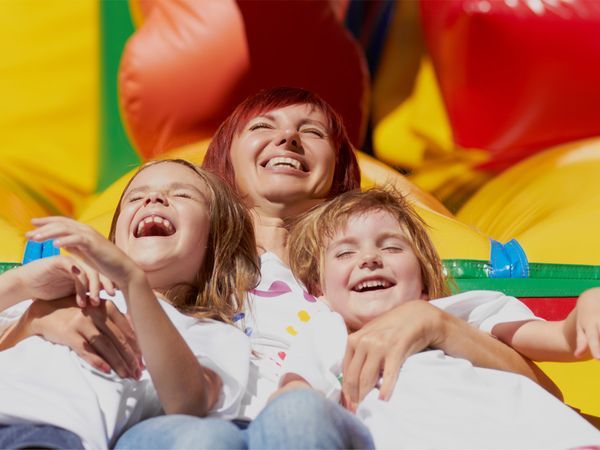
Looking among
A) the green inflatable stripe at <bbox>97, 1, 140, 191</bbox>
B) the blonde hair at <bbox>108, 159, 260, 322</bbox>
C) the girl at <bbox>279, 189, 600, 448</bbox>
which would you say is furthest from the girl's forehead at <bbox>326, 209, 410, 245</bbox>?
the green inflatable stripe at <bbox>97, 1, 140, 191</bbox>

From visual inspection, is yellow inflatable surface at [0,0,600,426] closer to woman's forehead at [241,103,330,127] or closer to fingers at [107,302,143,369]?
woman's forehead at [241,103,330,127]

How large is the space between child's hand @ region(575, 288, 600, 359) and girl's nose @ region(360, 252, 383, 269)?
0.24 m

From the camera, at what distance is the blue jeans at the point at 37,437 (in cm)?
90

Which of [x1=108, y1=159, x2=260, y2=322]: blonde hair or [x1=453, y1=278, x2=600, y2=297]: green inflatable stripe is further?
[x1=453, y1=278, x2=600, y2=297]: green inflatable stripe

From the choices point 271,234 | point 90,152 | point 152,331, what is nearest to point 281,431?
point 152,331

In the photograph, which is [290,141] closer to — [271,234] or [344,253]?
[271,234]

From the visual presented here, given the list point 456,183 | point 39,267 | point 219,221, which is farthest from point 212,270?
point 456,183

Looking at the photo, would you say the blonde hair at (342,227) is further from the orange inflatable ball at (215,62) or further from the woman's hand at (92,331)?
the orange inflatable ball at (215,62)

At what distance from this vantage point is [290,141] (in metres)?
1.42

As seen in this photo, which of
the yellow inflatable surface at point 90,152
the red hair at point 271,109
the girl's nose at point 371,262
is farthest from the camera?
the yellow inflatable surface at point 90,152

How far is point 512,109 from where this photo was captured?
6.95 feet

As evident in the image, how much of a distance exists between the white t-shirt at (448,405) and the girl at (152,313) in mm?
85

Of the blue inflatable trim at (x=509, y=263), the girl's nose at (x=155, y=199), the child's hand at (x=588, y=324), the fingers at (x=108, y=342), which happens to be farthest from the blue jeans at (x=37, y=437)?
the blue inflatable trim at (x=509, y=263)

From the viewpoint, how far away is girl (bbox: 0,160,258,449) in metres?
0.93
